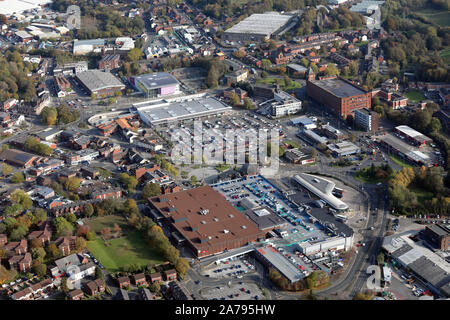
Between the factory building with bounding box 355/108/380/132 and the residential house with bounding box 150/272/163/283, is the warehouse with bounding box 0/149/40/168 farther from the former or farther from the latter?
the factory building with bounding box 355/108/380/132

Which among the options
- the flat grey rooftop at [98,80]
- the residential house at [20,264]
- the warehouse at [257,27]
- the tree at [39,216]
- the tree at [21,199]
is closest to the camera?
the residential house at [20,264]

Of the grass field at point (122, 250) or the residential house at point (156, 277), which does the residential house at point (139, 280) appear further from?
the grass field at point (122, 250)

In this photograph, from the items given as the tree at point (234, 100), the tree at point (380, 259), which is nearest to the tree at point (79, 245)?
the tree at point (380, 259)

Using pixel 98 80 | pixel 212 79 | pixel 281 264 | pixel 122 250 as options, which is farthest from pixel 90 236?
pixel 212 79

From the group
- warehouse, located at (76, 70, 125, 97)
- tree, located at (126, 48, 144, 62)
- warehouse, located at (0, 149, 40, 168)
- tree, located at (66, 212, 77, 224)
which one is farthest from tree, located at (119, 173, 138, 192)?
tree, located at (126, 48, 144, 62)

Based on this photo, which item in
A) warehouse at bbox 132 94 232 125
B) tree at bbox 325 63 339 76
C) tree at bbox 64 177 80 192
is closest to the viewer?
tree at bbox 64 177 80 192

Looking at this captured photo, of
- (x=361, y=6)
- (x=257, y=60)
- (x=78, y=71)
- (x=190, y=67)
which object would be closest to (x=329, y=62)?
(x=257, y=60)
